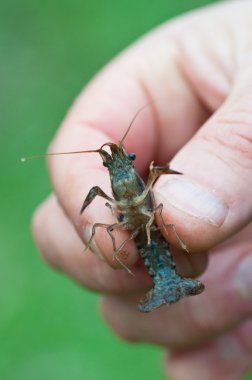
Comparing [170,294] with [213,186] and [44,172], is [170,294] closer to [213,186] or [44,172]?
[213,186]

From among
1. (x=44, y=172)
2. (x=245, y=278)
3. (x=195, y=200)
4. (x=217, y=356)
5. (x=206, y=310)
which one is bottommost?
(x=217, y=356)

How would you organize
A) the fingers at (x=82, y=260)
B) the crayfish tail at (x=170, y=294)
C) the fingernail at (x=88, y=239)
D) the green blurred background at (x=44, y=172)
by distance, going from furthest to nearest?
the green blurred background at (x=44, y=172) → the fingers at (x=82, y=260) → the fingernail at (x=88, y=239) → the crayfish tail at (x=170, y=294)

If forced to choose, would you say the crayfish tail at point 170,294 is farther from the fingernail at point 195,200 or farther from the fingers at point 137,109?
the fingers at point 137,109

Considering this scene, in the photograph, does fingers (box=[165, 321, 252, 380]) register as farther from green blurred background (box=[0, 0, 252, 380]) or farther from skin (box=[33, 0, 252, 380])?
green blurred background (box=[0, 0, 252, 380])

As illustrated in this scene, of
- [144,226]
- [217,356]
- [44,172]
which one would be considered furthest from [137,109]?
[44,172]

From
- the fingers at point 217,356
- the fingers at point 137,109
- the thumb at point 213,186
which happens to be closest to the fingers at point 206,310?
the fingers at point 217,356

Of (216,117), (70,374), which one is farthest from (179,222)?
(70,374)
